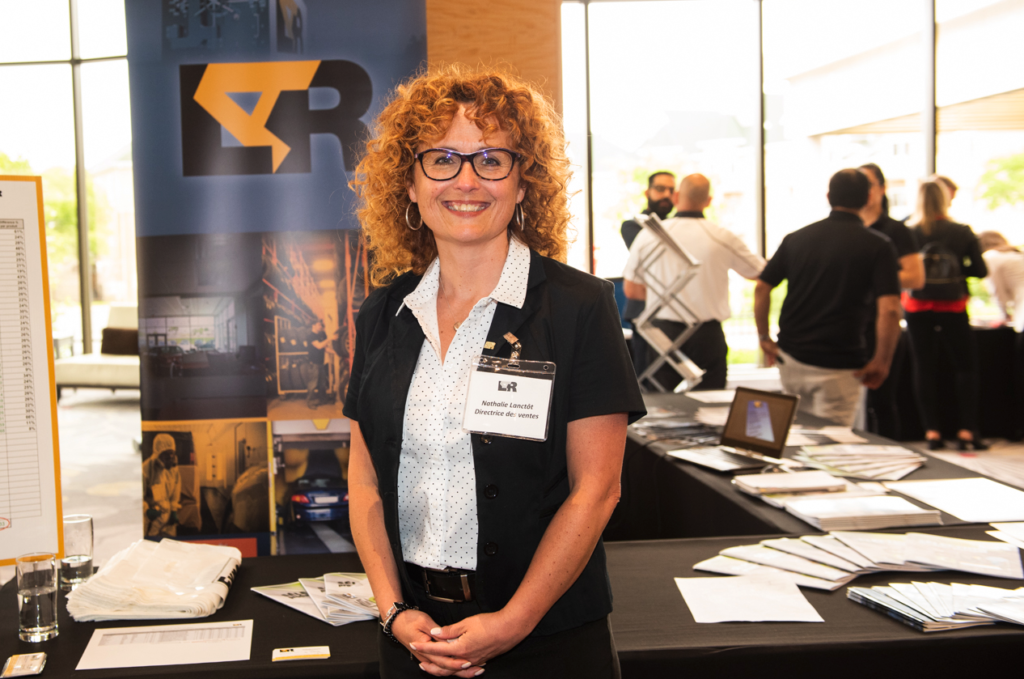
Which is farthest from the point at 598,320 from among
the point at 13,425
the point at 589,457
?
the point at 13,425

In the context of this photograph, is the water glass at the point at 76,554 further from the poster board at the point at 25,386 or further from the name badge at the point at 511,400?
the name badge at the point at 511,400

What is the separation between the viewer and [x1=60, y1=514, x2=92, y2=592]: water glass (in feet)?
5.12

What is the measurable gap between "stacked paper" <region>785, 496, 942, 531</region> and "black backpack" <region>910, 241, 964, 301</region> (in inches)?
130

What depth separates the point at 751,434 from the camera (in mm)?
2309

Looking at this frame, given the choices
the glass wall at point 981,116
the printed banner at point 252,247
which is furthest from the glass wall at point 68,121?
the glass wall at point 981,116

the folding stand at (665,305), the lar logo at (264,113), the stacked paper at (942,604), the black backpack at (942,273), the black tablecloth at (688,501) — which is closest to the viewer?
the stacked paper at (942,604)

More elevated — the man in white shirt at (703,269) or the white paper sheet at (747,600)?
the man in white shirt at (703,269)

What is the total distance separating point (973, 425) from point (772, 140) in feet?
9.48

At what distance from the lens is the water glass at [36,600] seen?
1.29 m

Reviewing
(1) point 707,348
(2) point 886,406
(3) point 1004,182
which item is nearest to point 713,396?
(1) point 707,348

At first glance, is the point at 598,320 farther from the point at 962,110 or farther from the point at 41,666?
the point at 962,110

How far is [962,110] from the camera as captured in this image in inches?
248

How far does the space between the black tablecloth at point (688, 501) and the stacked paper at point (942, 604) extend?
386 mm

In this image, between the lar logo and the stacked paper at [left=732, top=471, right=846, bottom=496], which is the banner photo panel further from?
the stacked paper at [left=732, top=471, right=846, bottom=496]
